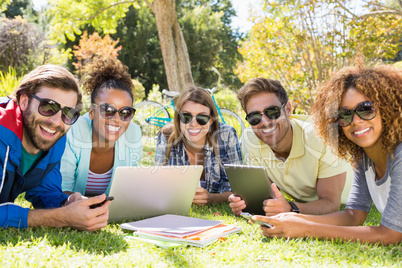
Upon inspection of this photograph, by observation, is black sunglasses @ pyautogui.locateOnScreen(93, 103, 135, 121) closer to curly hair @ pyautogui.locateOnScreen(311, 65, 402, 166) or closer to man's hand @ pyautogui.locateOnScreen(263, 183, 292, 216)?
man's hand @ pyautogui.locateOnScreen(263, 183, 292, 216)

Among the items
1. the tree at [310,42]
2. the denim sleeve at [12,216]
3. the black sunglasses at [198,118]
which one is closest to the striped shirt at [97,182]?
the black sunglasses at [198,118]

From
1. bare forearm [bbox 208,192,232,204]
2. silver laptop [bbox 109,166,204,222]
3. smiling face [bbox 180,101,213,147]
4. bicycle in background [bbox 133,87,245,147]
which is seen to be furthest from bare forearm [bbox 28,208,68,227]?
bicycle in background [bbox 133,87,245,147]

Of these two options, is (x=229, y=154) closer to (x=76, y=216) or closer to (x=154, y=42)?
(x=76, y=216)

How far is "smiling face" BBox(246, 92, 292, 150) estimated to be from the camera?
3650 mm

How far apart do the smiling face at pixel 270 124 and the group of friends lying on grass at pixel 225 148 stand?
1cm

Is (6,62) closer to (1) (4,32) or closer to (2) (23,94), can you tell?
(1) (4,32)

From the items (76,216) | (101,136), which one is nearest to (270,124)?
(101,136)

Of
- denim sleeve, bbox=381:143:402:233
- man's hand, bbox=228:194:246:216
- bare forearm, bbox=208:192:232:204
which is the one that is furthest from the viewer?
bare forearm, bbox=208:192:232:204

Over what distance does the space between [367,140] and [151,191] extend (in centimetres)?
163

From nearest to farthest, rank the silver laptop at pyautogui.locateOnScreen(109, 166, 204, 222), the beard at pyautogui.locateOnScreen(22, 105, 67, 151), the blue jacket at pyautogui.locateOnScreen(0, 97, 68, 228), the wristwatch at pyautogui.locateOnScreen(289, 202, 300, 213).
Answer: the blue jacket at pyautogui.locateOnScreen(0, 97, 68, 228), the beard at pyautogui.locateOnScreen(22, 105, 67, 151), the silver laptop at pyautogui.locateOnScreen(109, 166, 204, 222), the wristwatch at pyautogui.locateOnScreen(289, 202, 300, 213)

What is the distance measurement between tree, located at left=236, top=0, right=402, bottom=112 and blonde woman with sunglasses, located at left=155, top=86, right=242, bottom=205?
5.36 metres

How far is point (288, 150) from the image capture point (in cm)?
386

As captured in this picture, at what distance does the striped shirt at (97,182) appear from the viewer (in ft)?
12.5

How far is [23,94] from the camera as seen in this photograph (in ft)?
8.92
